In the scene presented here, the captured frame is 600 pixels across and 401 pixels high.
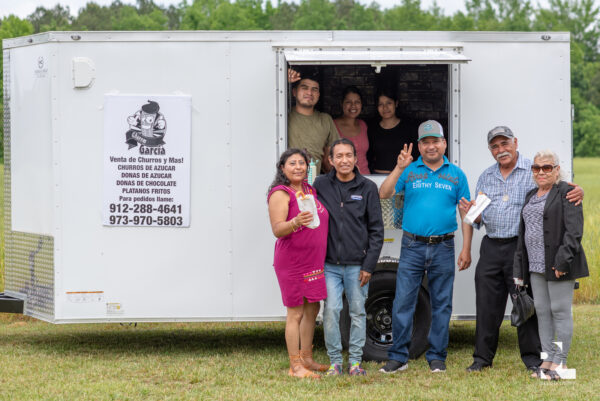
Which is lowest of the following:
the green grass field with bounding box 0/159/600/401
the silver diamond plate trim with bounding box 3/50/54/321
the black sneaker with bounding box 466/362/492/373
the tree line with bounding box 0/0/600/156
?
the green grass field with bounding box 0/159/600/401

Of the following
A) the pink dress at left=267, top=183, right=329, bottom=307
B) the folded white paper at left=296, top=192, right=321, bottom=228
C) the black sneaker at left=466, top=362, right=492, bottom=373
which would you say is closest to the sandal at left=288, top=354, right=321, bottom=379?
the pink dress at left=267, top=183, right=329, bottom=307

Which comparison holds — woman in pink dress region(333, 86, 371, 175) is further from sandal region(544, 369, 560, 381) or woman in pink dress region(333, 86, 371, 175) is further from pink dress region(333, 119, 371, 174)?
sandal region(544, 369, 560, 381)

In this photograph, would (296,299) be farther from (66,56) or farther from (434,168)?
(66,56)

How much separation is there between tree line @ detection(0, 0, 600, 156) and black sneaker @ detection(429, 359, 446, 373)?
160 feet

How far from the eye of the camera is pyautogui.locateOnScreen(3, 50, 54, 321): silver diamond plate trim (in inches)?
247

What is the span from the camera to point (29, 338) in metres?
7.59

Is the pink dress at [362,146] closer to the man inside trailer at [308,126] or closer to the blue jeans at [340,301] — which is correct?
the man inside trailer at [308,126]

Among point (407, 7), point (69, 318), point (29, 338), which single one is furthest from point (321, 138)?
point (407, 7)

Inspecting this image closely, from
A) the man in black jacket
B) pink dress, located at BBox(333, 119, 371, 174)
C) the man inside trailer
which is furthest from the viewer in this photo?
pink dress, located at BBox(333, 119, 371, 174)

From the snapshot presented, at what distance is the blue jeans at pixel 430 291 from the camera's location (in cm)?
581

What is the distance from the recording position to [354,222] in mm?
5676

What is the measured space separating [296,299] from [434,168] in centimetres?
136

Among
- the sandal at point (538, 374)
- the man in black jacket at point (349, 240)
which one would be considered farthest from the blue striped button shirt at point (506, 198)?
the sandal at point (538, 374)

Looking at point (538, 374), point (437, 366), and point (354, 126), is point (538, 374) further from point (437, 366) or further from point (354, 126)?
point (354, 126)
